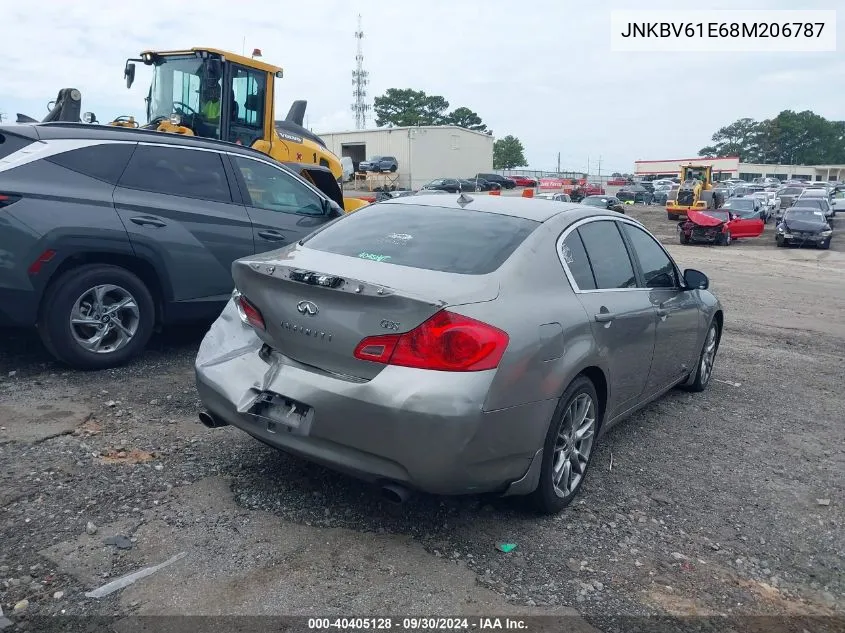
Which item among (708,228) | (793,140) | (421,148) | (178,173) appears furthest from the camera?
(793,140)

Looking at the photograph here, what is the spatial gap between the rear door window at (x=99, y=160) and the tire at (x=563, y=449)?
12.9 ft

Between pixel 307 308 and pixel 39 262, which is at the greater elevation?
pixel 39 262

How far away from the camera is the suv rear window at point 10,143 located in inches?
198

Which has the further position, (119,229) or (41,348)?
(41,348)

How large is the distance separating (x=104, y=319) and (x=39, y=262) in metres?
0.65

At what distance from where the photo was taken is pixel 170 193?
5.77 m

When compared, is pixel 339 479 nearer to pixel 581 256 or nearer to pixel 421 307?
pixel 421 307

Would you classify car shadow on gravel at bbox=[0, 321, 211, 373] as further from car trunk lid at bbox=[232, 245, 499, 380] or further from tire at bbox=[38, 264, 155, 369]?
car trunk lid at bbox=[232, 245, 499, 380]

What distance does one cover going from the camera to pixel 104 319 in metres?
5.39

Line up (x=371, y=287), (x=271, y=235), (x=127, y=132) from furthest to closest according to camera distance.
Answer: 1. (x=271, y=235)
2. (x=127, y=132)
3. (x=371, y=287)

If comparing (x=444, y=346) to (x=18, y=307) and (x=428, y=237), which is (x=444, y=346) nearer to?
(x=428, y=237)

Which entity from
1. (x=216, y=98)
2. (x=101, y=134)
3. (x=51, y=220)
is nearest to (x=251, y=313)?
(x=51, y=220)

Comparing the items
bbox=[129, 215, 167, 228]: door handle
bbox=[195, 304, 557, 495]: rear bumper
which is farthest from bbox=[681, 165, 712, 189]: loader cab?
bbox=[195, 304, 557, 495]: rear bumper

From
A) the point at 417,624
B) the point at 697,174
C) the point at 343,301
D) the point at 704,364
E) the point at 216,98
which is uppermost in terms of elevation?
the point at 697,174
